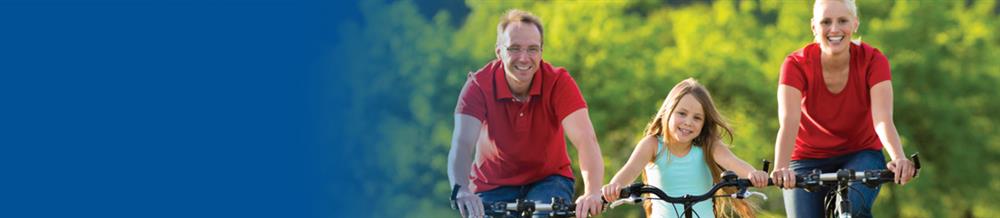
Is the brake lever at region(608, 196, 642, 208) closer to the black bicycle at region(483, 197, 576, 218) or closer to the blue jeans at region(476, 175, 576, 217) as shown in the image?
the black bicycle at region(483, 197, 576, 218)

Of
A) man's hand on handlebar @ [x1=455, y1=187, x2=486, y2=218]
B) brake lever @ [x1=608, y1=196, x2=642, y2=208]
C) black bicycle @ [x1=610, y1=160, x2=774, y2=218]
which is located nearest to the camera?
man's hand on handlebar @ [x1=455, y1=187, x2=486, y2=218]

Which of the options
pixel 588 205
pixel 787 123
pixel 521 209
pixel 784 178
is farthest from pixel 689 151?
pixel 521 209

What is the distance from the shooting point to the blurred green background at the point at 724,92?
30.1 meters

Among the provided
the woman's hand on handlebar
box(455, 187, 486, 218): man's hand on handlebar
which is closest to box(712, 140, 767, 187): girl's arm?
the woman's hand on handlebar

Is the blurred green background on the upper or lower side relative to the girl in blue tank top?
upper

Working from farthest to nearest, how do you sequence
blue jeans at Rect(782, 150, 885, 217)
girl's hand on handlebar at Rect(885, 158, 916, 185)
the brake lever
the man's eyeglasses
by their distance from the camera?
blue jeans at Rect(782, 150, 885, 217) < girl's hand on handlebar at Rect(885, 158, 916, 185) < the man's eyeglasses < the brake lever

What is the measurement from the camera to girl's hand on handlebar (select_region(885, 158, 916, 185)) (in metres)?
6.48

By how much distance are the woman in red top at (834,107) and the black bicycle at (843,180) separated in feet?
0.88

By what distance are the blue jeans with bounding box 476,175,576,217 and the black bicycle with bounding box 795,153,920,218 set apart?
978mm

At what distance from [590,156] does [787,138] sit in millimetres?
1099

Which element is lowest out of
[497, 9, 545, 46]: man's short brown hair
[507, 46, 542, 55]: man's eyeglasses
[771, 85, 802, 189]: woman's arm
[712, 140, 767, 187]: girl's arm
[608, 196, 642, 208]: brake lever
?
[608, 196, 642, 208]: brake lever

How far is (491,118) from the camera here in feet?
22.1

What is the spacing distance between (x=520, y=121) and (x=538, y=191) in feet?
1.02

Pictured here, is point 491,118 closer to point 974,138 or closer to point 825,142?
point 825,142
